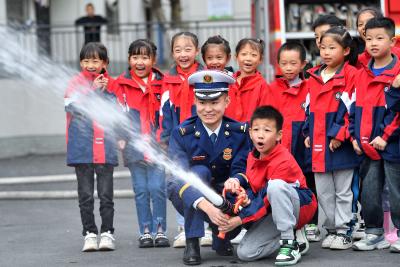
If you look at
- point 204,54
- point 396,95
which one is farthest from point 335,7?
point 396,95

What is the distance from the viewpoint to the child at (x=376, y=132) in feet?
29.9

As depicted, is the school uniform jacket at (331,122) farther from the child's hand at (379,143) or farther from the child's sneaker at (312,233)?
the child's sneaker at (312,233)

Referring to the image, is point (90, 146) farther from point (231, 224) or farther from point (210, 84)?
point (231, 224)

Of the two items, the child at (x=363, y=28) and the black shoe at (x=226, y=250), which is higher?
the child at (x=363, y=28)

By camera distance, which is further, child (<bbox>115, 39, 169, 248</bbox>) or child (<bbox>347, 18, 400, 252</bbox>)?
child (<bbox>115, 39, 169, 248</bbox>)

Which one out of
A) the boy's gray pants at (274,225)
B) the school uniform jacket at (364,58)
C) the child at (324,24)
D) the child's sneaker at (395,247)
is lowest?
the child's sneaker at (395,247)

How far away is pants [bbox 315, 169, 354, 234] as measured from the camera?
947 centimetres

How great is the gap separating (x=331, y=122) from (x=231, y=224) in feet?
4.71

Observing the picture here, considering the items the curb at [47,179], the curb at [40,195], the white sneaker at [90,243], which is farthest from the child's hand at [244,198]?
the curb at [47,179]

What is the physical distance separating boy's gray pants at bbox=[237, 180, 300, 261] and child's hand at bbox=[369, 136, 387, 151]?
2.75 feet

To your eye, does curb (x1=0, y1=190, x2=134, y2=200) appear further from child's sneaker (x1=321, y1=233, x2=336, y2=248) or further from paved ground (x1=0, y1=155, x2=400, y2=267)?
child's sneaker (x1=321, y1=233, x2=336, y2=248)

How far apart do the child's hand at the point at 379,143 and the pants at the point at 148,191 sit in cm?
197

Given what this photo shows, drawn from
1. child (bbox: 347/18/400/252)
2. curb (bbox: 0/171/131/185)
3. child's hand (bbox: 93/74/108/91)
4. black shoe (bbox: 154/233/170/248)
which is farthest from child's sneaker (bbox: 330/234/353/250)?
curb (bbox: 0/171/131/185)

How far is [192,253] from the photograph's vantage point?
8820 millimetres
